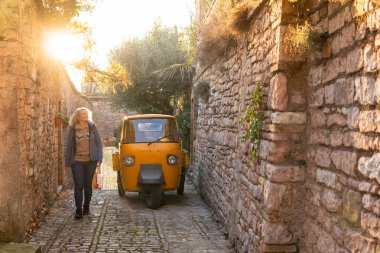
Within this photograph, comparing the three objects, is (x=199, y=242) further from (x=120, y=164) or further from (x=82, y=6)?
(x=82, y=6)

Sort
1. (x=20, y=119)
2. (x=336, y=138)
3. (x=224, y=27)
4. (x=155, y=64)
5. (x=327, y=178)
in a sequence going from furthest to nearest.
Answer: (x=155, y=64) → (x=224, y=27) → (x=20, y=119) → (x=327, y=178) → (x=336, y=138)

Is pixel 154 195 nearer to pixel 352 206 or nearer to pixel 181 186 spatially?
pixel 181 186

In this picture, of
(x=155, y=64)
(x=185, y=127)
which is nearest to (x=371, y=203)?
(x=185, y=127)

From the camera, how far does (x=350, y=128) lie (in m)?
2.73

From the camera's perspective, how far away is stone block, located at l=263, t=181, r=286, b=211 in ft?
12.1

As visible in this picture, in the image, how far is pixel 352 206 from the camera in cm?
266

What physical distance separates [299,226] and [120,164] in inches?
220

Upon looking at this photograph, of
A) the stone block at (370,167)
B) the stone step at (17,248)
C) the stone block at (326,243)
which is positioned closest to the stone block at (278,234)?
the stone block at (326,243)

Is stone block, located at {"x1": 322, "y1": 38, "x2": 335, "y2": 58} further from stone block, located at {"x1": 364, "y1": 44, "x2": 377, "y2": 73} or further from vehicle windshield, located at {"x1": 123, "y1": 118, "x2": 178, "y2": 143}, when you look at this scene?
vehicle windshield, located at {"x1": 123, "y1": 118, "x2": 178, "y2": 143}

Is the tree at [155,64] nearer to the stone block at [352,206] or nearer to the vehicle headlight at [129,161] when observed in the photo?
the vehicle headlight at [129,161]

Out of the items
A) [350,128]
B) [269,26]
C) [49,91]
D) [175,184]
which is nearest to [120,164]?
[175,184]

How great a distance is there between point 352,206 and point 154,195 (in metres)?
5.59

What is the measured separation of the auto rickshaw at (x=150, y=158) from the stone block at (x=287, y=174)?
14.7 feet

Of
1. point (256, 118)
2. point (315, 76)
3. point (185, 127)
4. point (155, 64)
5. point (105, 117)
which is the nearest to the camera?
point (315, 76)
